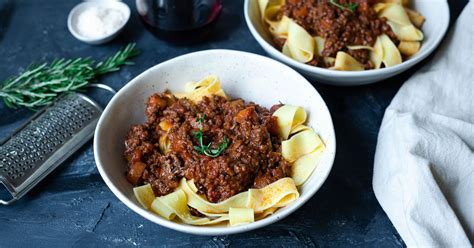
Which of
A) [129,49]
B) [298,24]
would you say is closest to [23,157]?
[129,49]

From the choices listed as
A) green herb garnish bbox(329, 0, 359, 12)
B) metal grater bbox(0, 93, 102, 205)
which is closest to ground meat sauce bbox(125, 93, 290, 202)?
metal grater bbox(0, 93, 102, 205)

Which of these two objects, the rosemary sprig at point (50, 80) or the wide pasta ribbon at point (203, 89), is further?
the rosemary sprig at point (50, 80)

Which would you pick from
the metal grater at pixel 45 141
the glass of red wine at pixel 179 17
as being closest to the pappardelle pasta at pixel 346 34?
the glass of red wine at pixel 179 17

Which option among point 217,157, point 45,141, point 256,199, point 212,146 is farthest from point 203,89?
point 45,141

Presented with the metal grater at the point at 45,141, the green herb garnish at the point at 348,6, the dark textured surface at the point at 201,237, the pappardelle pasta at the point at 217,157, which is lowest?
the dark textured surface at the point at 201,237

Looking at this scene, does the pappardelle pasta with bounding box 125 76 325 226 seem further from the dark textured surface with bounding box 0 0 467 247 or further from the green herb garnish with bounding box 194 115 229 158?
the dark textured surface with bounding box 0 0 467 247

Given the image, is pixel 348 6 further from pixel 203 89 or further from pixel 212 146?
pixel 212 146

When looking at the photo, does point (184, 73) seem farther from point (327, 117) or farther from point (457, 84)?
point (457, 84)

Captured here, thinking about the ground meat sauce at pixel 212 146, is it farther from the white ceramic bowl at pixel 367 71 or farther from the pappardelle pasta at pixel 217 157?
the white ceramic bowl at pixel 367 71
